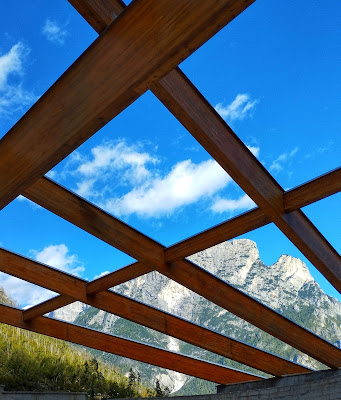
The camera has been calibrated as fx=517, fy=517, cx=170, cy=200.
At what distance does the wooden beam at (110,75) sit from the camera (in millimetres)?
2482

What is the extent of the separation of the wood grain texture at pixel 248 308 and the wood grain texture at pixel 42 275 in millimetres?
1712

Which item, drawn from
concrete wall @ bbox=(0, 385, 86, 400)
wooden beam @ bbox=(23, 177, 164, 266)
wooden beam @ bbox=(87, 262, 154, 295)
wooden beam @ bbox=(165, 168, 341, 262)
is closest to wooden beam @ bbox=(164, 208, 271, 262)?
wooden beam @ bbox=(165, 168, 341, 262)

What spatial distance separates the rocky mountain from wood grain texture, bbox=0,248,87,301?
6133 centimetres

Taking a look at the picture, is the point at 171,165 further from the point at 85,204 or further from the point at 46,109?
the point at 46,109

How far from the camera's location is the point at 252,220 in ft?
17.5

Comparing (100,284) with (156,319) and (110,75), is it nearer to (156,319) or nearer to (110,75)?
(156,319)

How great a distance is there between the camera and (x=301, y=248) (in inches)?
217

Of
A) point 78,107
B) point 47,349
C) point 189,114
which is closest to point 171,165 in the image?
A: point 47,349

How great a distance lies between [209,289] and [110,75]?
4.35m

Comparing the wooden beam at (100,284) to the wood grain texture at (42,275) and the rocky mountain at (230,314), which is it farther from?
the rocky mountain at (230,314)

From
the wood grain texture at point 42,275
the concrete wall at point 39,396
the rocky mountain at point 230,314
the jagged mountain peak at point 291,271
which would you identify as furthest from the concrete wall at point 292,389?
the jagged mountain peak at point 291,271

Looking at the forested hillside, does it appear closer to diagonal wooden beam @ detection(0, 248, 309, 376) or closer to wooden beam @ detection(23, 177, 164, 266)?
diagonal wooden beam @ detection(0, 248, 309, 376)

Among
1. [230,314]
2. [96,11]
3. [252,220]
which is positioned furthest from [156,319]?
[230,314]

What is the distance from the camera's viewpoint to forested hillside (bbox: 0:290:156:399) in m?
10.9
